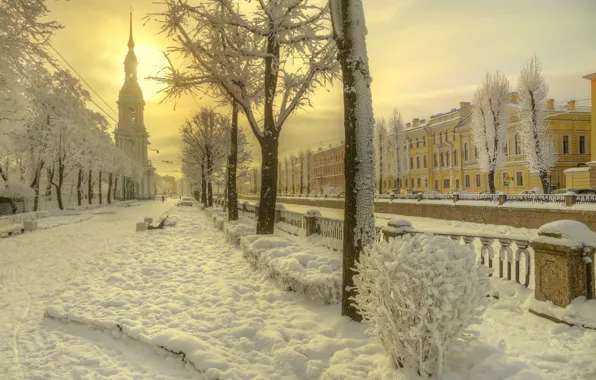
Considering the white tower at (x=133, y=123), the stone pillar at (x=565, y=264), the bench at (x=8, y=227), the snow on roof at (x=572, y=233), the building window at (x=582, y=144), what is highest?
the white tower at (x=133, y=123)

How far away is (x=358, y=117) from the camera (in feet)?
18.3

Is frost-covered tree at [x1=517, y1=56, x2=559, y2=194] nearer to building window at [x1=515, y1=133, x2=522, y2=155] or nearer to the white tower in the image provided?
building window at [x1=515, y1=133, x2=522, y2=155]

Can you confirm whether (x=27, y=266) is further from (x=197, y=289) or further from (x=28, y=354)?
(x=28, y=354)

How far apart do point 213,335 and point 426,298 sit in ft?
11.0

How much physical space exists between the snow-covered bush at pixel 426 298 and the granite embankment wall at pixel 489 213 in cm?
1855

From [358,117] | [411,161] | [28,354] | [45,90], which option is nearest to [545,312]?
[358,117]

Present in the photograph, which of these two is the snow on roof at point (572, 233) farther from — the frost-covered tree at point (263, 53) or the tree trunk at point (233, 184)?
the tree trunk at point (233, 184)

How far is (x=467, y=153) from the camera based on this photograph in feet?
171

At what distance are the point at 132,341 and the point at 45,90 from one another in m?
35.4

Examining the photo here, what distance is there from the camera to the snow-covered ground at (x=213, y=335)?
421 centimetres

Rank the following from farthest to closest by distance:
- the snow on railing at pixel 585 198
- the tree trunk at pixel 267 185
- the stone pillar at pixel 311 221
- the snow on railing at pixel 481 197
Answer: the snow on railing at pixel 481 197 → the snow on railing at pixel 585 198 → the stone pillar at pixel 311 221 → the tree trunk at pixel 267 185

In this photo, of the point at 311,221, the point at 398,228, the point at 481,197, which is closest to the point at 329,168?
the point at 481,197

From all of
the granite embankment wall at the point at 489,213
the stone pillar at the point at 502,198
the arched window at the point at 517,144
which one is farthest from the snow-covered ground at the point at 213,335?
the arched window at the point at 517,144

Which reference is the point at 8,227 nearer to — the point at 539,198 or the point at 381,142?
the point at 539,198
